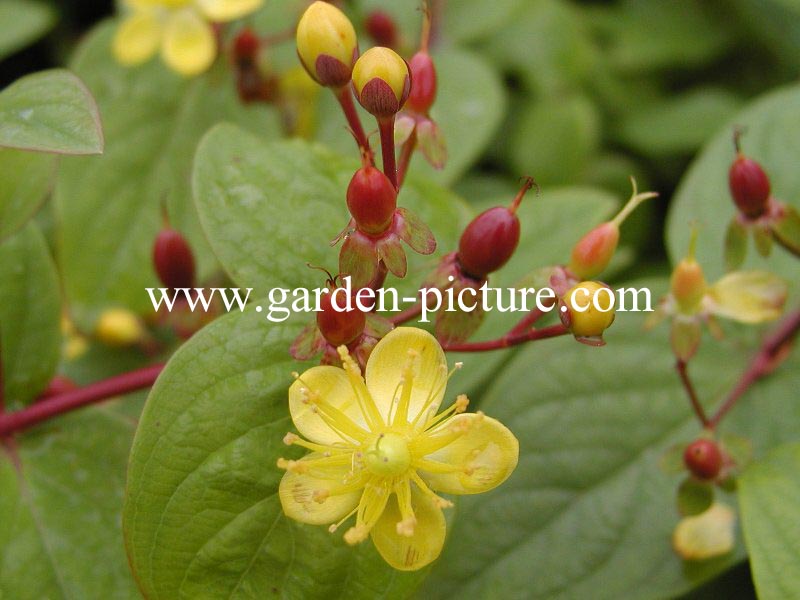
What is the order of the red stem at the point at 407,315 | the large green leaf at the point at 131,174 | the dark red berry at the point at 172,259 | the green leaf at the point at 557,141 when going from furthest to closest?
the green leaf at the point at 557,141 → the large green leaf at the point at 131,174 → the dark red berry at the point at 172,259 → the red stem at the point at 407,315

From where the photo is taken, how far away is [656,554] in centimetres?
94

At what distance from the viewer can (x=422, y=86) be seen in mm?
811

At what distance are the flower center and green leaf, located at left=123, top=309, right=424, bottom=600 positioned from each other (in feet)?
0.30

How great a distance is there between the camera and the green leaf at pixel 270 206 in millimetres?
785

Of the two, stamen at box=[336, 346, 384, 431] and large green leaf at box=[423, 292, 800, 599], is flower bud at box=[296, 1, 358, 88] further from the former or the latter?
large green leaf at box=[423, 292, 800, 599]

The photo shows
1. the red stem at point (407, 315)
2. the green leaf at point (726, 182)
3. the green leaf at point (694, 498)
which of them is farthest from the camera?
the green leaf at point (726, 182)

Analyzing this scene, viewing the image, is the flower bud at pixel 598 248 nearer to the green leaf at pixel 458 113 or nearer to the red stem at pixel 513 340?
the red stem at pixel 513 340

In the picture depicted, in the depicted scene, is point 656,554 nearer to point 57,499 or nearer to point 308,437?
point 308,437

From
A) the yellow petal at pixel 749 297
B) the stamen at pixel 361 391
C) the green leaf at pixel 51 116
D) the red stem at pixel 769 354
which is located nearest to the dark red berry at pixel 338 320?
the stamen at pixel 361 391

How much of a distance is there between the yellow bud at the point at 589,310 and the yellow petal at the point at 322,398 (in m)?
0.20

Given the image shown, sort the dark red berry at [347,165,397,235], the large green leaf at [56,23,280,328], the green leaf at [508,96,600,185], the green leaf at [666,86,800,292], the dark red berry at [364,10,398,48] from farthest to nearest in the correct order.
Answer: the green leaf at [508,96,600,185], the dark red berry at [364,10,398,48], the large green leaf at [56,23,280,328], the green leaf at [666,86,800,292], the dark red berry at [347,165,397,235]

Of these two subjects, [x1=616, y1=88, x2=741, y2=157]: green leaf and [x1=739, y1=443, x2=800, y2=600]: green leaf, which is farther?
[x1=616, y1=88, x2=741, y2=157]: green leaf

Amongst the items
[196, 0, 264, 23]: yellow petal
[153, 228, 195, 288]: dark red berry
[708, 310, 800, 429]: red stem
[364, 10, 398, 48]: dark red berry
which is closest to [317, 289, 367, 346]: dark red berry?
[153, 228, 195, 288]: dark red berry

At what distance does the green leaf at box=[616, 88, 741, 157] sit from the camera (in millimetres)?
1550
